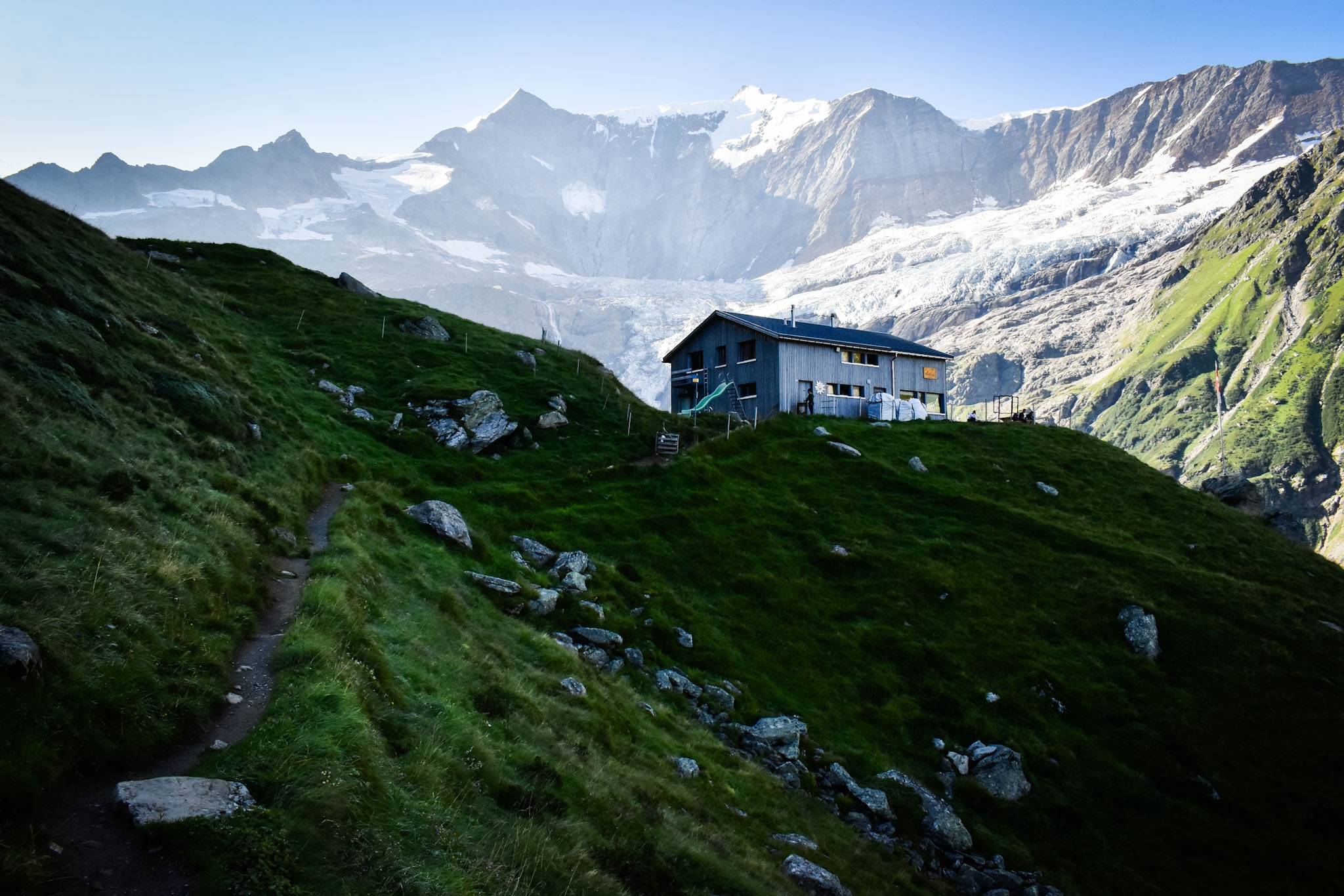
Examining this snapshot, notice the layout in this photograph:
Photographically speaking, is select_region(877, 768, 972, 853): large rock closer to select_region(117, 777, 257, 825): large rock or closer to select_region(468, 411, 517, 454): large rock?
select_region(117, 777, 257, 825): large rock

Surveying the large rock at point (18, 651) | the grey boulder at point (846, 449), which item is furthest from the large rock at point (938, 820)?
the grey boulder at point (846, 449)

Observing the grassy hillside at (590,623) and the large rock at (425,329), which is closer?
the grassy hillside at (590,623)

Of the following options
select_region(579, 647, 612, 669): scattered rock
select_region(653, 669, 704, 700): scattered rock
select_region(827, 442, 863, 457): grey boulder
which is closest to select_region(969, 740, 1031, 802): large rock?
select_region(653, 669, 704, 700): scattered rock

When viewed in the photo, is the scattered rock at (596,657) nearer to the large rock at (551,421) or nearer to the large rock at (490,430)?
the large rock at (490,430)

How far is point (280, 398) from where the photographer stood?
33.8 m

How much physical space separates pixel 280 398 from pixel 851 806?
33.0 meters

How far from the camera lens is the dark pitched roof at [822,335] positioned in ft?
208

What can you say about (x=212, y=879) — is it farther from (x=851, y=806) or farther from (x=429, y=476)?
(x=429, y=476)

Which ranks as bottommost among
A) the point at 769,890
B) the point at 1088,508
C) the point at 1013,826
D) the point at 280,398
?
the point at 1013,826

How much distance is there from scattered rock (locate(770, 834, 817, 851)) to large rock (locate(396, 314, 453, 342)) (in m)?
52.4

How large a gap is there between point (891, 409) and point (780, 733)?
163ft

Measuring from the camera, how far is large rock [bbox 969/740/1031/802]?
74.3 ft

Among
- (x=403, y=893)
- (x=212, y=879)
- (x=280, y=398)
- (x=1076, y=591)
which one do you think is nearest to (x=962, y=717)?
(x=1076, y=591)

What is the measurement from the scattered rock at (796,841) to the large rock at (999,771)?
9.07 meters
